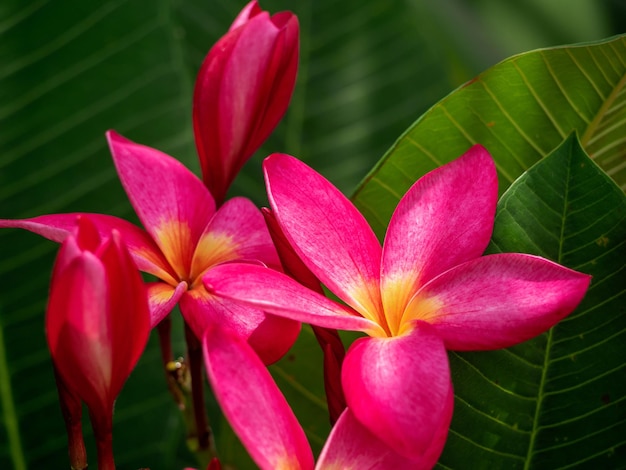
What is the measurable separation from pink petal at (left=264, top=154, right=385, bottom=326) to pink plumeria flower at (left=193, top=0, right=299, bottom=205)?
60mm

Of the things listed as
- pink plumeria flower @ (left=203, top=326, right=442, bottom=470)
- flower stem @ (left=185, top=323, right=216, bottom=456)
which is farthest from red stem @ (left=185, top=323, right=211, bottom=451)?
pink plumeria flower @ (left=203, top=326, right=442, bottom=470)

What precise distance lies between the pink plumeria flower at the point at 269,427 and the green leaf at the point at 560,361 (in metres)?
0.09

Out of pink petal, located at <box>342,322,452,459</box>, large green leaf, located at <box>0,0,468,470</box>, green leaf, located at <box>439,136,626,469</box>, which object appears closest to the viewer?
pink petal, located at <box>342,322,452,459</box>

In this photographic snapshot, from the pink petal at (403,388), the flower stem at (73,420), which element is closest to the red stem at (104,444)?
the flower stem at (73,420)

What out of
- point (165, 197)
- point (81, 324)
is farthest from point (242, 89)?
point (81, 324)

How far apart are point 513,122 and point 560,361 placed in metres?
0.15

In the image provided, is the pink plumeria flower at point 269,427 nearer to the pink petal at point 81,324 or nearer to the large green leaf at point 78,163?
the pink petal at point 81,324

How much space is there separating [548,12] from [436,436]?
1.26 m

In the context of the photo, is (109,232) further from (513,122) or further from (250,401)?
(513,122)

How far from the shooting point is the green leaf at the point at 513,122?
1.62 ft

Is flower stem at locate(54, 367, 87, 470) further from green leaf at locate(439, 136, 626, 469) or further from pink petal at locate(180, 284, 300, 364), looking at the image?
green leaf at locate(439, 136, 626, 469)

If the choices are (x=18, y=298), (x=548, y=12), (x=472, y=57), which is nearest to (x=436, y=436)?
(x=18, y=298)

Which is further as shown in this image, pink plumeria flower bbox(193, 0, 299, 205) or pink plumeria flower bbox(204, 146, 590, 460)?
pink plumeria flower bbox(193, 0, 299, 205)

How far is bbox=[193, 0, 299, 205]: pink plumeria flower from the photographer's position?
1.43ft
